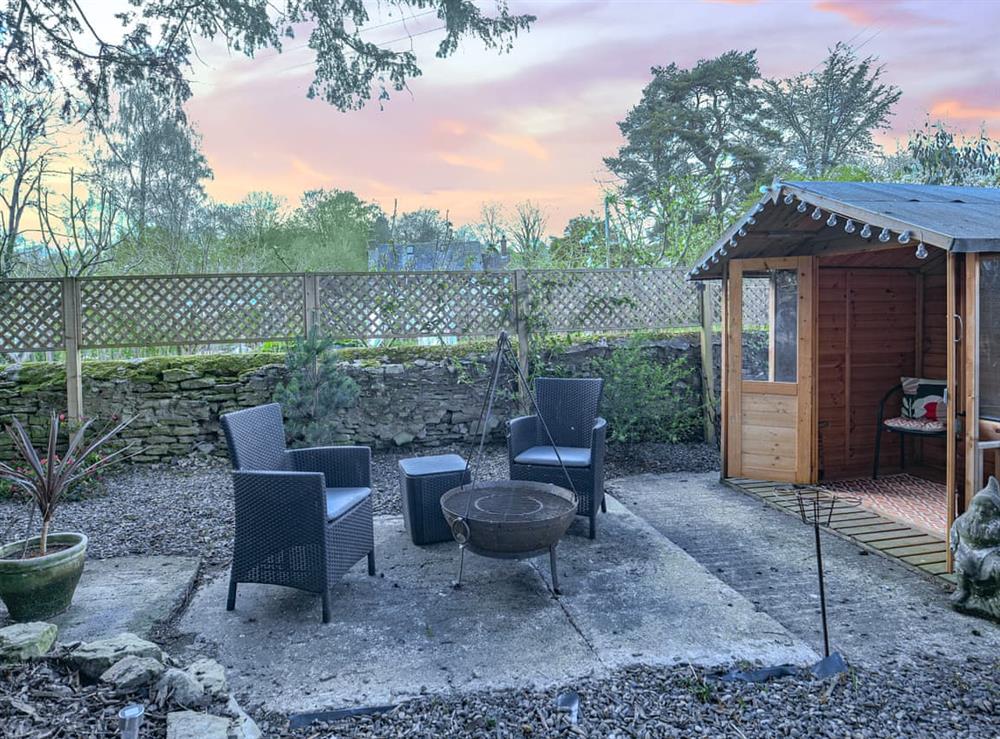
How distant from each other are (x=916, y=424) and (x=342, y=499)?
431 centimetres

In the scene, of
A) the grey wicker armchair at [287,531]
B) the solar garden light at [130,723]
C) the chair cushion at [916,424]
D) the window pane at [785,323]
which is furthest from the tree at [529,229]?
the solar garden light at [130,723]

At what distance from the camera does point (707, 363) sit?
688 centimetres

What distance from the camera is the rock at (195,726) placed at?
1845 mm

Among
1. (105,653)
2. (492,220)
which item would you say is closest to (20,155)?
(492,220)

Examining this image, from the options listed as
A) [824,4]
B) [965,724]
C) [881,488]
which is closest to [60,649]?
[965,724]

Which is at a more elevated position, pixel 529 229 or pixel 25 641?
pixel 529 229

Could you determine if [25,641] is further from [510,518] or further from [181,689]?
[510,518]

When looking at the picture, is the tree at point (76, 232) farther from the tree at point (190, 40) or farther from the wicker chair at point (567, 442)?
the wicker chair at point (567, 442)

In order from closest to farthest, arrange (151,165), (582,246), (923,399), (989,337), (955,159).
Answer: (989,337) < (923,399) < (582,246) < (955,159) < (151,165)

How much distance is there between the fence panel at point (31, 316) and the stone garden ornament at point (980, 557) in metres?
6.84

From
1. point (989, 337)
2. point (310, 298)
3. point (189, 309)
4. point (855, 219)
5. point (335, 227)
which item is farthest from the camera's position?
point (335, 227)

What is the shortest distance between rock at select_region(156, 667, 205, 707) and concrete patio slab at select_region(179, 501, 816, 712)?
29 cm

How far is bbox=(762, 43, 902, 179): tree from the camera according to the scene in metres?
16.1

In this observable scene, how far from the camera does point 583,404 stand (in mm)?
4676
